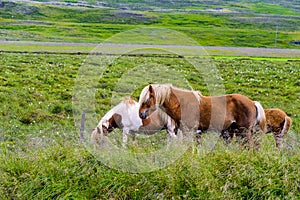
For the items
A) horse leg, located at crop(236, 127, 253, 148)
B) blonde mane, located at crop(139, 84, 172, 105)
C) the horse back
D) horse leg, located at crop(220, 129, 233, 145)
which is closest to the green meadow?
horse leg, located at crop(236, 127, 253, 148)

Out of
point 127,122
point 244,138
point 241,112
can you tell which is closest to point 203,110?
point 241,112

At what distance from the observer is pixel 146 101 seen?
33.9 feet

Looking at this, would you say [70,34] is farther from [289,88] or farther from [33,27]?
[289,88]

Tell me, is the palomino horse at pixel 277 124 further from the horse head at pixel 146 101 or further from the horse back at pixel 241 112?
the horse head at pixel 146 101

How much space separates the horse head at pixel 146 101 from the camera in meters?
10.3

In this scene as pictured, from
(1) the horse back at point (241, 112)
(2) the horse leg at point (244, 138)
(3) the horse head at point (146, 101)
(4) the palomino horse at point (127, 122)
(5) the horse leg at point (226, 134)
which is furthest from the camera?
(4) the palomino horse at point (127, 122)

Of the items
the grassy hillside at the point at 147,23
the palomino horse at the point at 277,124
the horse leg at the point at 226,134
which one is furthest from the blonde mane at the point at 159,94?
the grassy hillside at the point at 147,23

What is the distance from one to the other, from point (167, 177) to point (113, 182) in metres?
0.99

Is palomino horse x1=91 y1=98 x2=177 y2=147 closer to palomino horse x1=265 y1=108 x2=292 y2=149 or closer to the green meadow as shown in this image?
the green meadow

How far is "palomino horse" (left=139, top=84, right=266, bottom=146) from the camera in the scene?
1060cm

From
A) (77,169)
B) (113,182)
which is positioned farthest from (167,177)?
(77,169)

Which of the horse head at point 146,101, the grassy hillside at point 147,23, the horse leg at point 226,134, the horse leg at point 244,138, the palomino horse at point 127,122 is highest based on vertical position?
the horse head at point 146,101

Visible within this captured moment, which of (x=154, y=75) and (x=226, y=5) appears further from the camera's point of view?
(x=226, y=5)

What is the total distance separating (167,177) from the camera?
25.6 ft
